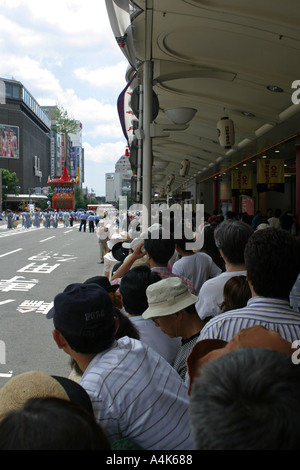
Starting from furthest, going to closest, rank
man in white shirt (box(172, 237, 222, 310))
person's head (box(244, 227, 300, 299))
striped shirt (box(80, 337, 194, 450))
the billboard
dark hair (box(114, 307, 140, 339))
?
the billboard, man in white shirt (box(172, 237, 222, 310)), dark hair (box(114, 307, 140, 339)), person's head (box(244, 227, 300, 299)), striped shirt (box(80, 337, 194, 450))

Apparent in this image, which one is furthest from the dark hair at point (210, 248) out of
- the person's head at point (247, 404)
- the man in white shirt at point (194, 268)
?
the person's head at point (247, 404)

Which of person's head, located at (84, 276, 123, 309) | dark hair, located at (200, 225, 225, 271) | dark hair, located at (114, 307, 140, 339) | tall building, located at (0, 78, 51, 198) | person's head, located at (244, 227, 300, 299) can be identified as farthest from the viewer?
tall building, located at (0, 78, 51, 198)

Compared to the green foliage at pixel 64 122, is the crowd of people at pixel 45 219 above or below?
below

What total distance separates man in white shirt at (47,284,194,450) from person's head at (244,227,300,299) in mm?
684

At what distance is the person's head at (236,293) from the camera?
3068 mm

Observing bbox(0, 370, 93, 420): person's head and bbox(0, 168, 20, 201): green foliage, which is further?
bbox(0, 168, 20, 201): green foliage

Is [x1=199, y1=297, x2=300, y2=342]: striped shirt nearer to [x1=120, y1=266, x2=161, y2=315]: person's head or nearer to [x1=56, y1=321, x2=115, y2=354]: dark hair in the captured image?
[x1=56, y1=321, x2=115, y2=354]: dark hair

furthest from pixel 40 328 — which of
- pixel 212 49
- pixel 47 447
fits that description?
pixel 47 447

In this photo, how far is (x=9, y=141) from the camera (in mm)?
99375

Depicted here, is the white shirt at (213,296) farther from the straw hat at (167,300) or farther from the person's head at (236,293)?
the straw hat at (167,300)

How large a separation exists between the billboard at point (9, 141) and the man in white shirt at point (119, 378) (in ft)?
337

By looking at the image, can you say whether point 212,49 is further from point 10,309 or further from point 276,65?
point 10,309

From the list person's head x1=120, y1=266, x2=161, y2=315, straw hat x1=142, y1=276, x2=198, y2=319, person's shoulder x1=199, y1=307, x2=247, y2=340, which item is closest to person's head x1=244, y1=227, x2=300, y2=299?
person's shoulder x1=199, y1=307, x2=247, y2=340

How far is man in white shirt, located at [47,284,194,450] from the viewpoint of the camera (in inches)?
75.8
